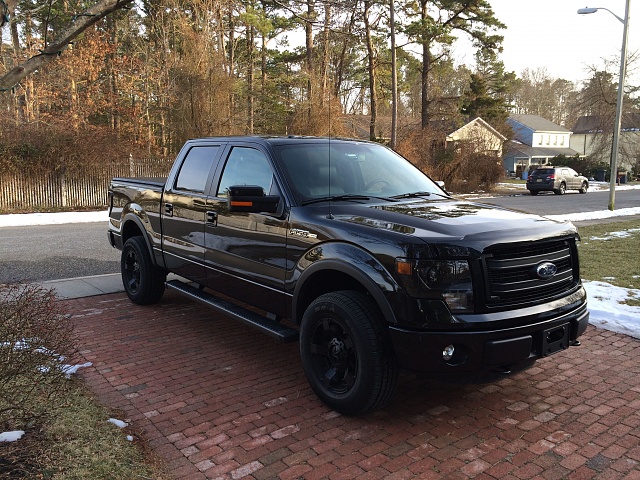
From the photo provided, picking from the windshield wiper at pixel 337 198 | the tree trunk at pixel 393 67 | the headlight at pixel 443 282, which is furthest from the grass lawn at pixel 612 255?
the tree trunk at pixel 393 67

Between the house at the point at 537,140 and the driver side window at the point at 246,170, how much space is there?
66.4 metres

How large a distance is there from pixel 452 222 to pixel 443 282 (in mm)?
545

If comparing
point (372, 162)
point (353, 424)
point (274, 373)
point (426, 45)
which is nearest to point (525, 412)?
point (353, 424)

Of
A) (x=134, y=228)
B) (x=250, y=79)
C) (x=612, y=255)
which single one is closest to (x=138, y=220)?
(x=134, y=228)

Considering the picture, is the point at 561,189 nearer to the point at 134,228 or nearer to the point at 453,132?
the point at 453,132

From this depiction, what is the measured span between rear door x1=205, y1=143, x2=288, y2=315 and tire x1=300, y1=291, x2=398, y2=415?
56 centimetres

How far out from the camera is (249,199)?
159 inches

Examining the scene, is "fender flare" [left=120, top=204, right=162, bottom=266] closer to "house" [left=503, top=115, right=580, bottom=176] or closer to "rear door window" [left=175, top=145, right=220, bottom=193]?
"rear door window" [left=175, top=145, right=220, bottom=193]

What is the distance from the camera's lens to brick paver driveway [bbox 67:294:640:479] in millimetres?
3123

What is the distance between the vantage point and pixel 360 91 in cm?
→ 4103

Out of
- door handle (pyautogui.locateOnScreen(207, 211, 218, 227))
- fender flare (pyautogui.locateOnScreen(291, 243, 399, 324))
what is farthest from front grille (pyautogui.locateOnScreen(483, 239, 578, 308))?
door handle (pyautogui.locateOnScreen(207, 211, 218, 227))

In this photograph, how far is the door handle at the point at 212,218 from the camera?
4949 mm

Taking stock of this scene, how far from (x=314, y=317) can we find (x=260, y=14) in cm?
2730

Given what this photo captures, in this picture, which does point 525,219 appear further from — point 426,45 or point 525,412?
point 426,45
